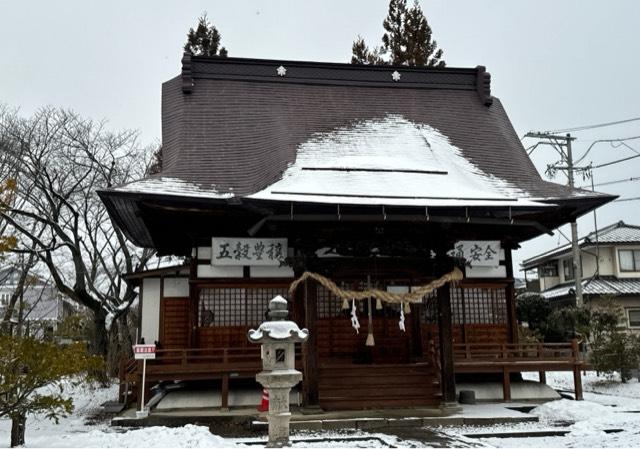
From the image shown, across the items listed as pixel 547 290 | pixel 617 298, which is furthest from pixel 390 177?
pixel 547 290

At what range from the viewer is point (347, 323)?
43.7ft

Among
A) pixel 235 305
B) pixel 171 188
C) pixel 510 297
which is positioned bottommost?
pixel 235 305

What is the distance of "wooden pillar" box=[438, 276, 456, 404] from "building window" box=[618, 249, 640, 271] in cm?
2342

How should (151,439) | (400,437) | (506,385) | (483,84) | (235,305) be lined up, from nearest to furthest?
(151,439)
(400,437)
(506,385)
(235,305)
(483,84)

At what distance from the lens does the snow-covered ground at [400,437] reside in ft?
27.8

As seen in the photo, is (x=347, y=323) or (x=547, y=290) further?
(x=547, y=290)

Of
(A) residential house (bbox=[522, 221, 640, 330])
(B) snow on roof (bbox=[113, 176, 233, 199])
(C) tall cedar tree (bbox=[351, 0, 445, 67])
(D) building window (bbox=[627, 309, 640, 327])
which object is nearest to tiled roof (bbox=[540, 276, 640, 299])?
(A) residential house (bbox=[522, 221, 640, 330])

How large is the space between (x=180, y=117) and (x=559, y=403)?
10884 millimetres

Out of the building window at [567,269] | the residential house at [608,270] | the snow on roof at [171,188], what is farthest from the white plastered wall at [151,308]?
the building window at [567,269]

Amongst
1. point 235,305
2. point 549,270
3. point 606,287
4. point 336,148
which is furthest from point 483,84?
point 549,270

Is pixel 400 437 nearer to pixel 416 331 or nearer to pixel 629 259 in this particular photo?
pixel 416 331

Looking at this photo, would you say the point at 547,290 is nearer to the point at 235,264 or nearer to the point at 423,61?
the point at 423,61

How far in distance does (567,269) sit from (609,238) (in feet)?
11.1

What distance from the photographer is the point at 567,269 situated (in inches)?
1341
